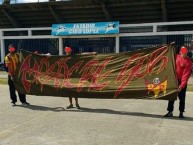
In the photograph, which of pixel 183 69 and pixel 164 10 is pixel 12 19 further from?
pixel 183 69

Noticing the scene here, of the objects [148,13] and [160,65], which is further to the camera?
[148,13]

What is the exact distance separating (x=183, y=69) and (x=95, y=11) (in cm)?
2019

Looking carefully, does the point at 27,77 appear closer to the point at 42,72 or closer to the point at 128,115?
the point at 42,72

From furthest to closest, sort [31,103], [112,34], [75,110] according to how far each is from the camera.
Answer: [112,34] → [31,103] → [75,110]

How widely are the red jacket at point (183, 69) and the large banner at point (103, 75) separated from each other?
0.13m

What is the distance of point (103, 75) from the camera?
8938mm

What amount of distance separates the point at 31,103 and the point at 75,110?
206 centimetres

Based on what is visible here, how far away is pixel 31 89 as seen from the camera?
9891mm

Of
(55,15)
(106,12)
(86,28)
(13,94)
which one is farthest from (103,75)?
(55,15)

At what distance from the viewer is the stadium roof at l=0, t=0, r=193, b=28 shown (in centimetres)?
2520

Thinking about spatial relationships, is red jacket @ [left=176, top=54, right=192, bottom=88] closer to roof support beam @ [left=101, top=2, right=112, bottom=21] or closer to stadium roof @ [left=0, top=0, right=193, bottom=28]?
stadium roof @ [left=0, top=0, right=193, bottom=28]

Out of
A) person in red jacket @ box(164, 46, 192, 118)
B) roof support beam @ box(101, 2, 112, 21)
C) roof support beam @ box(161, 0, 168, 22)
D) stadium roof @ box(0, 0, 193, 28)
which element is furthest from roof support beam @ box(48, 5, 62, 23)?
person in red jacket @ box(164, 46, 192, 118)

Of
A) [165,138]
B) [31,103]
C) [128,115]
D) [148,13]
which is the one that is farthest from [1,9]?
[165,138]

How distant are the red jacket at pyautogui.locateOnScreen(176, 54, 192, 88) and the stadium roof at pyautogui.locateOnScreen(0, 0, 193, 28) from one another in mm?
17235
